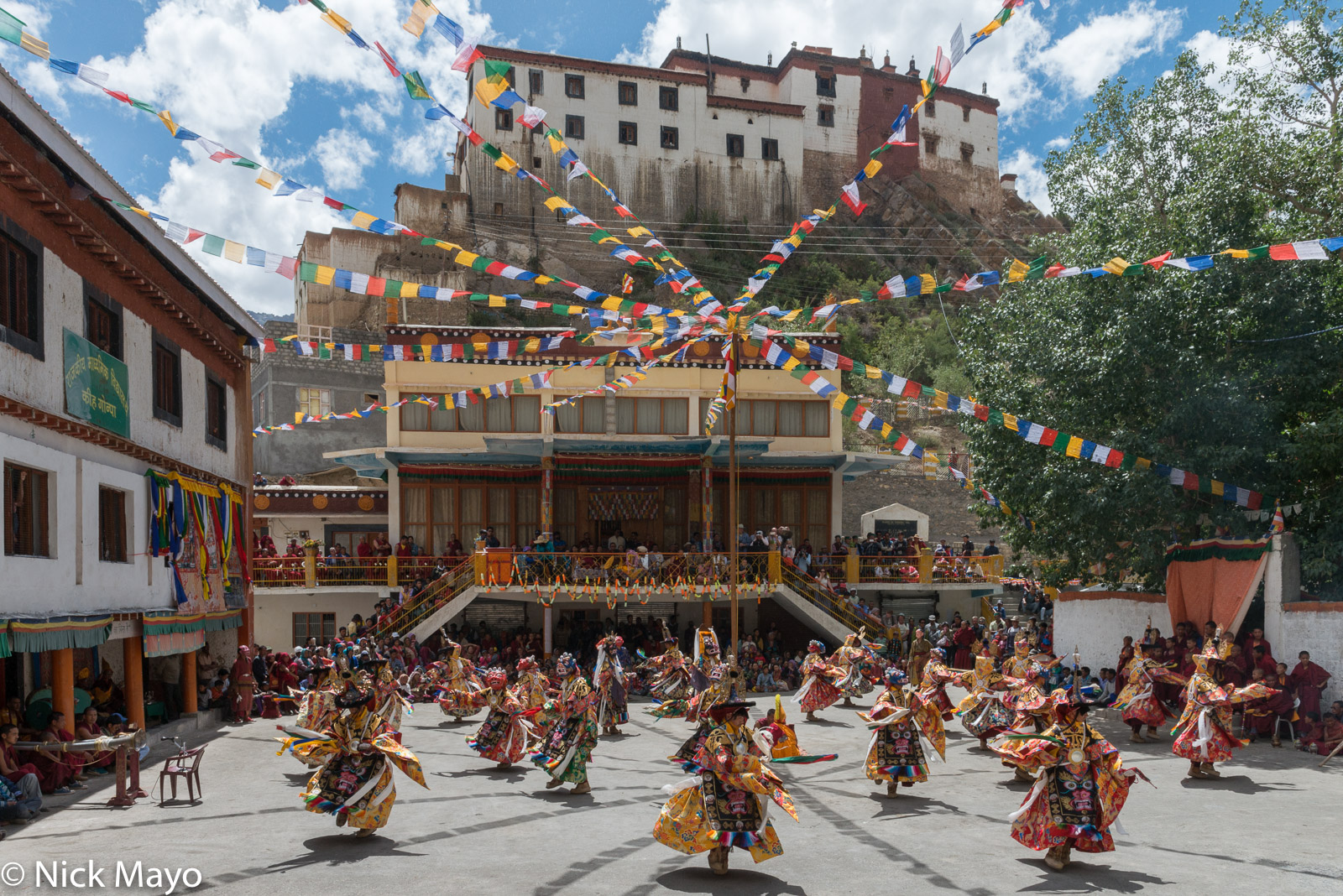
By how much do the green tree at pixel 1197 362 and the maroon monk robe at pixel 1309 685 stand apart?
1823mm

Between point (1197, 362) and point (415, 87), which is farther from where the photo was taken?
point (1197, 362)

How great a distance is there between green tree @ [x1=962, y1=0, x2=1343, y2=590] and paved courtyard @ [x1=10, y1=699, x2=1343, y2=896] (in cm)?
478

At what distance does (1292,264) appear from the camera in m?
17.4

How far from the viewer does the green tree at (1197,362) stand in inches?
685

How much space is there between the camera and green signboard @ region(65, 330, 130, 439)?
13906mm

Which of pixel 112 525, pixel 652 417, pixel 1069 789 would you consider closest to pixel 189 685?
pixel 112 525

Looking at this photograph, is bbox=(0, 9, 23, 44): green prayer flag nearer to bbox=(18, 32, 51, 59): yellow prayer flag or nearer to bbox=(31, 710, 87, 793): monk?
bbox=(18, 32, 51, 59): yellow prayer flag

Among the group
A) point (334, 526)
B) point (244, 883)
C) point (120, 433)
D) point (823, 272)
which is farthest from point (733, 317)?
point (823, 272)

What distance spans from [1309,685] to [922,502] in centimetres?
2664

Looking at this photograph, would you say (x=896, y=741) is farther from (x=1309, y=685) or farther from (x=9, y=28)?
(x=9, y=28)

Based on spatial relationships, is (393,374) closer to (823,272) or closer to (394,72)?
(394,72)

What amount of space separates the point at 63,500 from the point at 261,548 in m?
14.2

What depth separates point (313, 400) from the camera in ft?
126

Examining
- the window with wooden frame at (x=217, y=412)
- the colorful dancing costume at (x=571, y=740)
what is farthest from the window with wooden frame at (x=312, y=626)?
the colorful dancing costume at (x=571, y=740)
